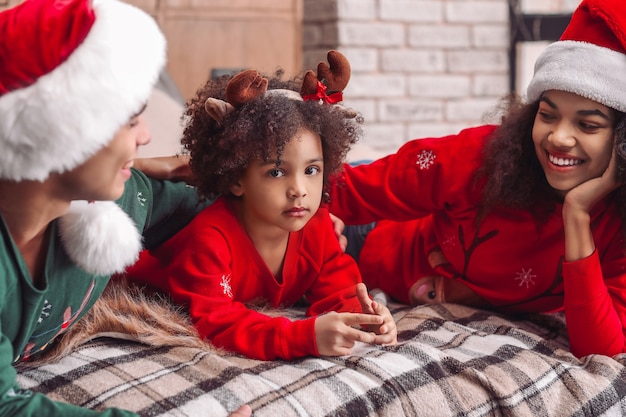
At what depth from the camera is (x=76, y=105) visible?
955 millimetres

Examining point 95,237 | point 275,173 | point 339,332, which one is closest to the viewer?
point 95,237

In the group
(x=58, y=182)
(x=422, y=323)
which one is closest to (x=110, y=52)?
(x=58, y=182)

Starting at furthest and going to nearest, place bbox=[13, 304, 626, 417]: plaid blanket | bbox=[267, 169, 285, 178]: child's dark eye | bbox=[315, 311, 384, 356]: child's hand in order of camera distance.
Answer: bbox=[267, 169, 285, 178]: child's dark eye → bbox=[315, 311, 384, 356]: child's hand → bbox=[13, 304, 626, 417]: plaid blanket

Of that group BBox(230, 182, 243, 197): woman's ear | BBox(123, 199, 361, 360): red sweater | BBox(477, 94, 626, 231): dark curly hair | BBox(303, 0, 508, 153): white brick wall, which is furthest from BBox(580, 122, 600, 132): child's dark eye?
BBox(303, 0, 508, 153): white brick wall

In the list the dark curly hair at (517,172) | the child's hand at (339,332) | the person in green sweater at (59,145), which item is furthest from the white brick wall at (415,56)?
the person in green sweater at (59,145)

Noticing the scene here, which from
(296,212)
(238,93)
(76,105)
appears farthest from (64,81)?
(296,212)

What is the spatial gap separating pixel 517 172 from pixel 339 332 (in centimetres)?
53

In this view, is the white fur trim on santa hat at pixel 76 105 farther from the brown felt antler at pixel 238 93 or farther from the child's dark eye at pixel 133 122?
the brown felt antler at pixel 238 93

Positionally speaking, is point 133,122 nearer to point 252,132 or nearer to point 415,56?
point 252,132

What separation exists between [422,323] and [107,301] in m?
0.59

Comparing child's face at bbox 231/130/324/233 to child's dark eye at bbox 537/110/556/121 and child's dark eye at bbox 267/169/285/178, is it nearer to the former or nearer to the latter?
child's dark eye at bbox 267/169/285/178

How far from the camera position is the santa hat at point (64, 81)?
95cm

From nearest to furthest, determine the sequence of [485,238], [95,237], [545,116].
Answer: [95,237] → [545,116] → [485,238]

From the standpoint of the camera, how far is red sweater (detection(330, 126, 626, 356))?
4.86 feet
